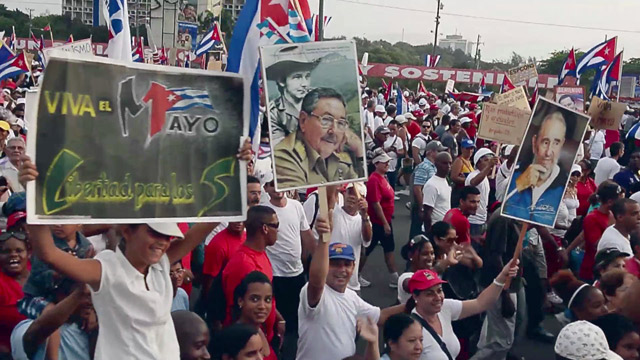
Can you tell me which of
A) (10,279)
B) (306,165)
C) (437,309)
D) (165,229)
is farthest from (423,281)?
(10,279)

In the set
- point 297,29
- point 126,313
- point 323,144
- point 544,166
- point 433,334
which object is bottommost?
point 433,334

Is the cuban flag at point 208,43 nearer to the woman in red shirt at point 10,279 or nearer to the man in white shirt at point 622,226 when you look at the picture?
the man in white shirt at point 622,226

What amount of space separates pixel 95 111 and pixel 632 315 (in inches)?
131

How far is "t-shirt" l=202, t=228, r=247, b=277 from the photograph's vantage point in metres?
5.55

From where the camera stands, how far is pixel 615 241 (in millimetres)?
6438

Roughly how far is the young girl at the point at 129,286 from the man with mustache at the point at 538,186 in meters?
2.62

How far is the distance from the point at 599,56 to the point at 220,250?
471 inches

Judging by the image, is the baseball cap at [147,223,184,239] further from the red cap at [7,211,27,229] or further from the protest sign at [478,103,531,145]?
the protest sign at [478,103,531,145]

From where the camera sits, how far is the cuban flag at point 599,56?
1523 centimetres

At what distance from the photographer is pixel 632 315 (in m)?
4.71

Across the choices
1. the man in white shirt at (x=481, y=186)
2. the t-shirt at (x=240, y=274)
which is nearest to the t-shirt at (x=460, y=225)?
the man in white shirt at (x=481, y=186)

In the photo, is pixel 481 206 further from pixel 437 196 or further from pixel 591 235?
pixel 591 235

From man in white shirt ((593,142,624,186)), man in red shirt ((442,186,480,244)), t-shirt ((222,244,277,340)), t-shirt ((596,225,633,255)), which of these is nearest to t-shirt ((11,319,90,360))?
t-shirt ((222,244,277,340))

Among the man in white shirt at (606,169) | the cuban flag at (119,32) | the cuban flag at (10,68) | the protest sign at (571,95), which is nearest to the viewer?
the cuban flag at (119,32)
